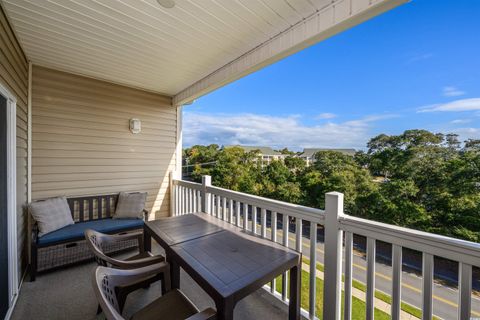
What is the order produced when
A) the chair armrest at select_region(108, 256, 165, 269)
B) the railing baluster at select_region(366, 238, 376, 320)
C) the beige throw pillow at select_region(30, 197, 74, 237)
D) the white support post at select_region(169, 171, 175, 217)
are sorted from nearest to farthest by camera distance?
the railing baluster at select_region(366, 238, 376, 320) < the chair armrest at select_region(108, 256, 165, 269) < the beige throw pillow at select_region(30, 197, 74, 237) < the white support post at select_region(169, 171, 175, 217)

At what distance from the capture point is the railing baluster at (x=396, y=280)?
1.43m

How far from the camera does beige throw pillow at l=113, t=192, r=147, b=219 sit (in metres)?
3.59

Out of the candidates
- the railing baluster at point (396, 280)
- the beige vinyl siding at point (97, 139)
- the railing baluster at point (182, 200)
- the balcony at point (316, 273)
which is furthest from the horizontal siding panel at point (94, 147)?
the railing baluster at point (396, 280)

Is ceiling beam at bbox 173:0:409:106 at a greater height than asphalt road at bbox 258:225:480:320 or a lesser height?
greater

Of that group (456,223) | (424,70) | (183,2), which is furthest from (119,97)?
(424,70)

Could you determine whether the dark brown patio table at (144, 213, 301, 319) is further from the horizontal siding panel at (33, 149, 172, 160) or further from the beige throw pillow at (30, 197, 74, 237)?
the horizontal siding panel at (33, 149, 172, 160)

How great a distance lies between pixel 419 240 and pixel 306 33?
1880 millimetres

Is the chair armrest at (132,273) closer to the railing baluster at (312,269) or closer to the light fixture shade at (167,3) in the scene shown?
the railing baluster at (312,269)

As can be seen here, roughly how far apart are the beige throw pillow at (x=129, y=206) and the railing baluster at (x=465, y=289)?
12.5 ft

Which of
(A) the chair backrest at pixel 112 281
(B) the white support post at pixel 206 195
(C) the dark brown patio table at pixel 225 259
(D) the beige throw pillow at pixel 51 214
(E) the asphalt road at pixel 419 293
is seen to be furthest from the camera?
(E) the asphalt road at pixel 419 293

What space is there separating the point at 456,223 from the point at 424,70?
39.8 feet

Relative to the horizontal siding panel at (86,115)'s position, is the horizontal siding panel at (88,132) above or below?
below

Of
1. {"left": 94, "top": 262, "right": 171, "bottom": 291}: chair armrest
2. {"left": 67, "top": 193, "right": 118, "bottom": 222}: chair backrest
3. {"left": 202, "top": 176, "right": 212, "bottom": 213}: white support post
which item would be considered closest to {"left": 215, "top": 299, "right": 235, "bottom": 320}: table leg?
{"left": 94, "top": 262, "right": 171, "bottom": 291}: chair armrest

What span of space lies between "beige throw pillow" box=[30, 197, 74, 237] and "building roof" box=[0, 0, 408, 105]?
2.02m
